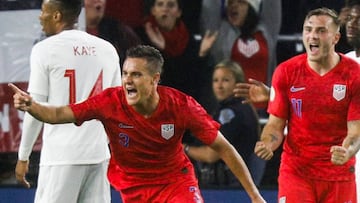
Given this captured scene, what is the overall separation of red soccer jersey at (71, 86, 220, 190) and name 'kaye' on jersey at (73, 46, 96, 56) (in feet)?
2.35

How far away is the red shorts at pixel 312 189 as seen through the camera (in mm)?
7855

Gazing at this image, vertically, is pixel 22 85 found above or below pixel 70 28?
below

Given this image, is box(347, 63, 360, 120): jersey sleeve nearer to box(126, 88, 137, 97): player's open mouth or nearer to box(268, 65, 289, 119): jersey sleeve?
box(268, 65, 289, 119): jersey sleeve

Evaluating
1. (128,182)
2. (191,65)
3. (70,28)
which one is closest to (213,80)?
(191,65)

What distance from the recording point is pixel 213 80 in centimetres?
1050

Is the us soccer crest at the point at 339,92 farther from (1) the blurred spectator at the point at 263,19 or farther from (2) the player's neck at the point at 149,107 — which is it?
(1) the blurred spectator at the point at 263,19

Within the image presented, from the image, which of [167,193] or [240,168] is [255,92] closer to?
[240,168]

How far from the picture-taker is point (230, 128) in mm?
10445

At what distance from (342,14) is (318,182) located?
99.3 inches

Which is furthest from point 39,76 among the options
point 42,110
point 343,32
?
point 343,32

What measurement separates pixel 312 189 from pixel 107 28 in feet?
10.8

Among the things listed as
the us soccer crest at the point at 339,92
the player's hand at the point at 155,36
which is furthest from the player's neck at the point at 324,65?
the player's hand at the point at 155,36

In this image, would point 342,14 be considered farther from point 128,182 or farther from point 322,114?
point 128,182

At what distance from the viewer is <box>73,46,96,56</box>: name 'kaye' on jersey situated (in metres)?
8.19
